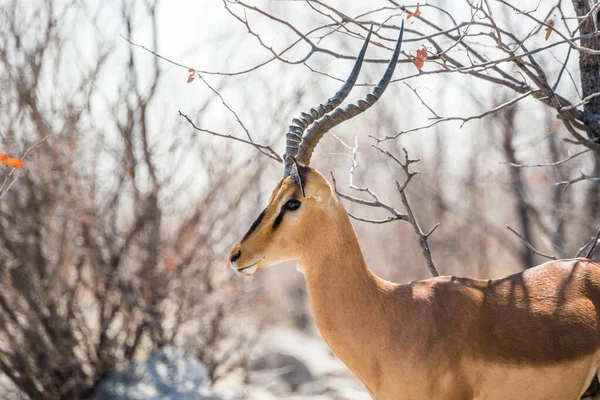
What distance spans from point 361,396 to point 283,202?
6.37m

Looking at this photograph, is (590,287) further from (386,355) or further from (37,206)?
(37,206)

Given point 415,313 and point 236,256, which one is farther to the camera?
point 415,313

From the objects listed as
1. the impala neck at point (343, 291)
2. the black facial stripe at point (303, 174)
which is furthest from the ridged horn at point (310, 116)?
the impala neck at point (343, 291)

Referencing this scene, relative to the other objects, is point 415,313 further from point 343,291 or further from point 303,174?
point 303,174

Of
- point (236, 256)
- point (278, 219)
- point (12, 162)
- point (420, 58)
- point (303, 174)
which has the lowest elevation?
point (236, 256)

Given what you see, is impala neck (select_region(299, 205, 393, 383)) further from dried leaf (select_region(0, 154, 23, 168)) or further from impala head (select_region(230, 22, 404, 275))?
dried leaf (select_region(0, 154, 23, 168))

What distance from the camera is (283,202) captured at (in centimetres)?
361

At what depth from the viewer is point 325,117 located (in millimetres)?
3617

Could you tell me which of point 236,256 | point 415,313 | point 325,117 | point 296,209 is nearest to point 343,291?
point 415,313

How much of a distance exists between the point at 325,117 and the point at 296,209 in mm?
471

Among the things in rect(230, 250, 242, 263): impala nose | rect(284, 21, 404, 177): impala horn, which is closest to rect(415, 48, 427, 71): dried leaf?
rect(284, 21, 404, 177): impala horn

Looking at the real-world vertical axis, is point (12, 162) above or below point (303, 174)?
above

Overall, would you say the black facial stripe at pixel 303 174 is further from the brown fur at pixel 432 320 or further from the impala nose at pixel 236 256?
the impala nose at pixel 236 256

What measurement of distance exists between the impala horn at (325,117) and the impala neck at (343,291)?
0.35m
